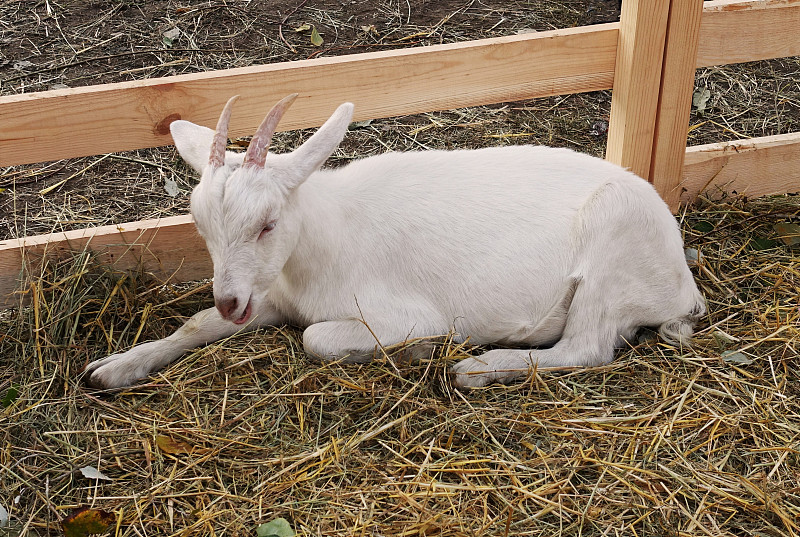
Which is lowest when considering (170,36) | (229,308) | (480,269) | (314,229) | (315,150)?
(480,269)

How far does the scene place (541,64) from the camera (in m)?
3.77

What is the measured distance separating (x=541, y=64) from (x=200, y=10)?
10.4ft

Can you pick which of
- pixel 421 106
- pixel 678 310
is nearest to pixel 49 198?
pixel 421 106

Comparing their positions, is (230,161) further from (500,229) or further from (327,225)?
(500,229)

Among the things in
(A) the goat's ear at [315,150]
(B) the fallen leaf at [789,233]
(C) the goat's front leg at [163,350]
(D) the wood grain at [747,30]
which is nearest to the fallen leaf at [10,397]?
(C) the goat's front leg at [163,350]

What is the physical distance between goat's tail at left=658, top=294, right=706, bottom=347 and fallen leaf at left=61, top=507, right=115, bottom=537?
228cm

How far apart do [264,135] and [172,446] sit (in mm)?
1131

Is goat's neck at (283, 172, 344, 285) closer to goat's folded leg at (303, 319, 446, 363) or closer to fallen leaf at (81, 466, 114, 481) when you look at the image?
goat's folded leg at (303, 319, 446, 363)

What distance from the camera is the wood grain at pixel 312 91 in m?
3.42

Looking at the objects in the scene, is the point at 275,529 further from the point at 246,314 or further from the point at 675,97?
the point at 675,97

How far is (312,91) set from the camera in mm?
3590

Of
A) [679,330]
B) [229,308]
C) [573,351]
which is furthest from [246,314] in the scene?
[679,330]

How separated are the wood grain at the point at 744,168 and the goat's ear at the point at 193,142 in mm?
2369

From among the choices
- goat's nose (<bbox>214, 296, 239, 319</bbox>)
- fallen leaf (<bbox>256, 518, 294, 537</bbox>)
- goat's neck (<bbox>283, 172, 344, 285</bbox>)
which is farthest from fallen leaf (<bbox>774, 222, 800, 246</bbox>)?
fallen leaf (<bbox>256, 518, 294, 537</bbox>)
